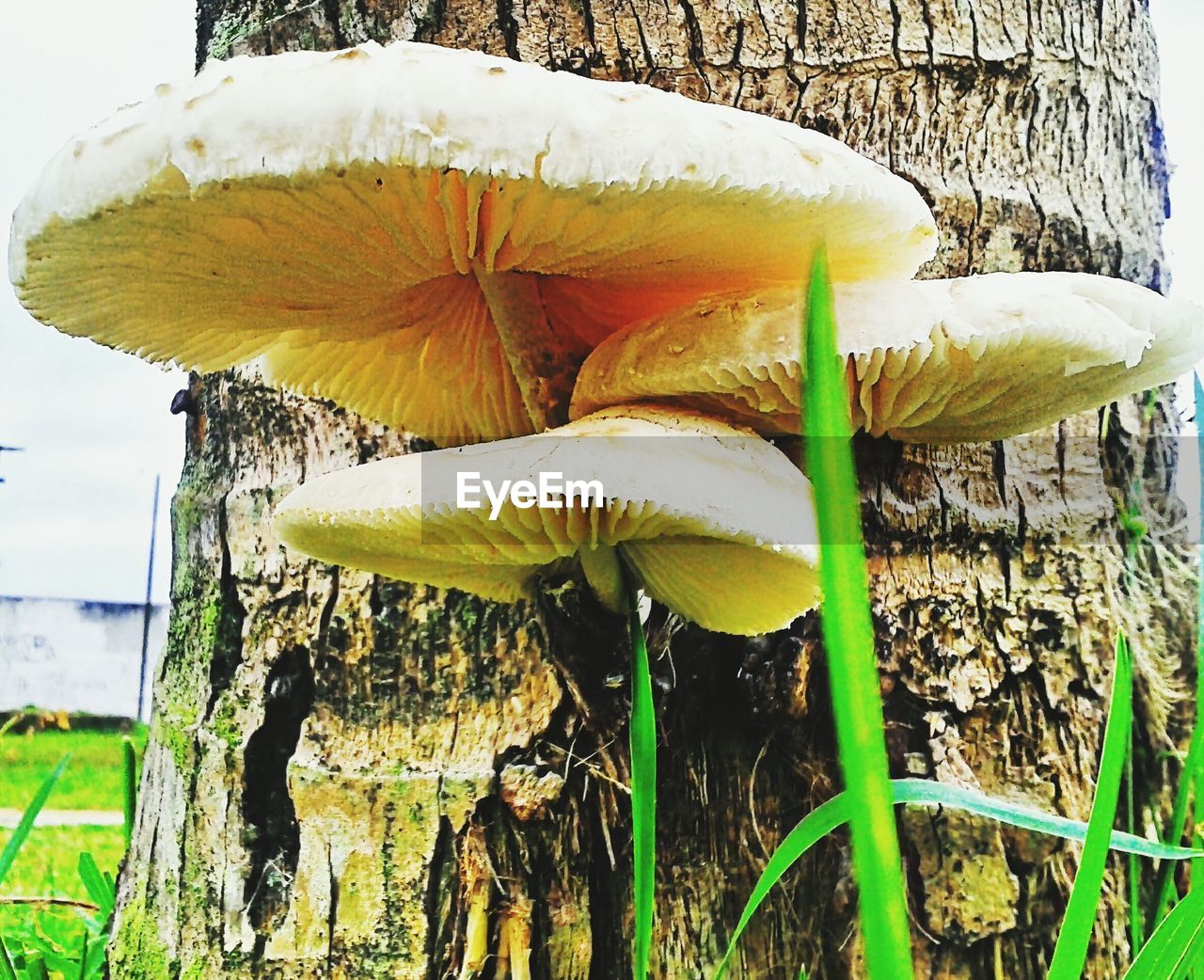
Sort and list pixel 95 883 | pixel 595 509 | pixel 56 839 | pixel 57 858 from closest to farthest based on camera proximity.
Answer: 1. pixel 595 509
2. pixel 95 883
3. pixel 57 858
4. pixel 56 839

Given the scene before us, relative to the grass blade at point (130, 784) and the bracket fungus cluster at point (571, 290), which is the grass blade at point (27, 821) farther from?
the bracket fungus cluster at point (571, 290)

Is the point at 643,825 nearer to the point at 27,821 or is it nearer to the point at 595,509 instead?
the point at 595,509

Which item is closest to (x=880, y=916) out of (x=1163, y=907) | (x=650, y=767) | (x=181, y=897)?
(x=650, y=767)

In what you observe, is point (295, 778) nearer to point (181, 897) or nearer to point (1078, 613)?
point (181, 897)

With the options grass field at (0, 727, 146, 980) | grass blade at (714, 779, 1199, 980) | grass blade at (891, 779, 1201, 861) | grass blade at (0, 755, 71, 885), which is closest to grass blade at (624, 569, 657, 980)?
grass blade at (714, 779, 1199, 980)

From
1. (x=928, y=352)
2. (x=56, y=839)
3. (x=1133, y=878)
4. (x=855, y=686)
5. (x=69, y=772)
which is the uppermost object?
(x=928, y=352)

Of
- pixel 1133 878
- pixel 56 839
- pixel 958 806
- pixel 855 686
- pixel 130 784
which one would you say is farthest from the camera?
pixel 56 839

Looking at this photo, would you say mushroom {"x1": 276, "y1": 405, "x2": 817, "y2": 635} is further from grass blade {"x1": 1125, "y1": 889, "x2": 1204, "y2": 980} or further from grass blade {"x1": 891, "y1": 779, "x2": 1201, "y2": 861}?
grass blade {"x1": 1125, "y1": 889, "x2": 1204, "y2": 980}

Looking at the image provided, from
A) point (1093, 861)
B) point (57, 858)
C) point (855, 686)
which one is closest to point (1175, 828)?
point (1093, 861)
